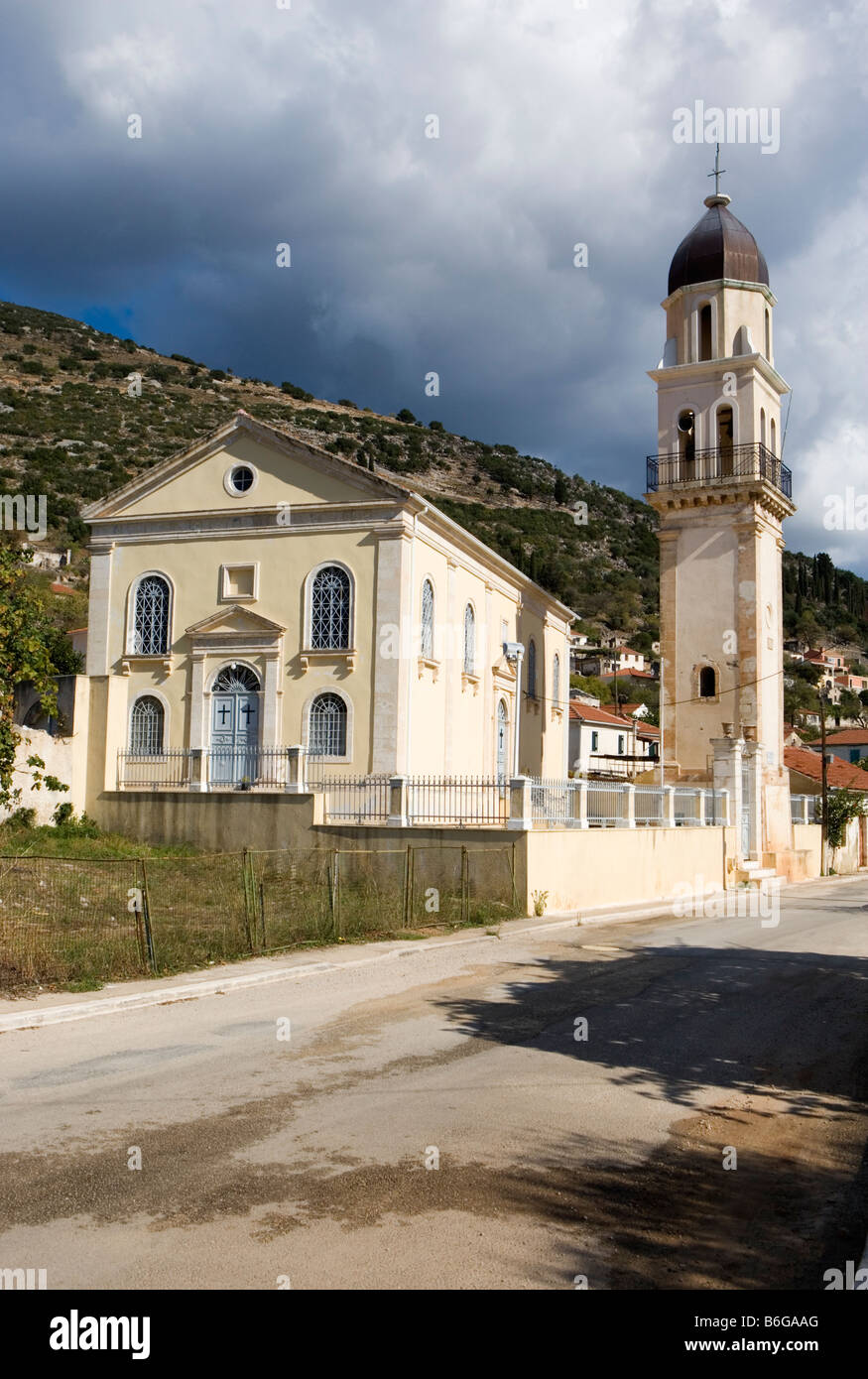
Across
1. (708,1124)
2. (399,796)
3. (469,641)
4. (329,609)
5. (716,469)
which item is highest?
(716,469)

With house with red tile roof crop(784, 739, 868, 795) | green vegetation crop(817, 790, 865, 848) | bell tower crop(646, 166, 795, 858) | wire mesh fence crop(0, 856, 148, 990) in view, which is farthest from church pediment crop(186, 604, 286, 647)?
house with red tile roof crop(784, 739, 868, 795)

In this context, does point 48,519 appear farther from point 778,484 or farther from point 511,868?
point 511,868

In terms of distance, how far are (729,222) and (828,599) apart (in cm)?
11538

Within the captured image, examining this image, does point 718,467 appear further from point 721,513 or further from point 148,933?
point 148,933

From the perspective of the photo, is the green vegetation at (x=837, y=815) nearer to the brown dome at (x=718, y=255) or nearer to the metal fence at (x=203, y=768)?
the brown dome at (x=718, y=255)

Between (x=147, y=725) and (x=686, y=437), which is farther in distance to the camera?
(x=686, y=437)

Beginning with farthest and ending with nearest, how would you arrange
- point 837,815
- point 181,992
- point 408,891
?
point 837,815
point 408,891
point 181,992

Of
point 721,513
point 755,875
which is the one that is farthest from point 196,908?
point 721,513

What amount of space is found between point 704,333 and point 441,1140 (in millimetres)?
36001

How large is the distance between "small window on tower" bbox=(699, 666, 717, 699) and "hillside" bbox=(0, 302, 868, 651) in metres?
40.8

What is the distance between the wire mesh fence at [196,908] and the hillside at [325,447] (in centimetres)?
5186

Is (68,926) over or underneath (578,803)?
underneath

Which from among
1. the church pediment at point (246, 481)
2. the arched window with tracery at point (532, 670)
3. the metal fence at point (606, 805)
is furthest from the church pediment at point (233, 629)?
the arched window with tracery at point (532, 670)

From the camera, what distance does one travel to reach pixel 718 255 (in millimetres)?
37625
